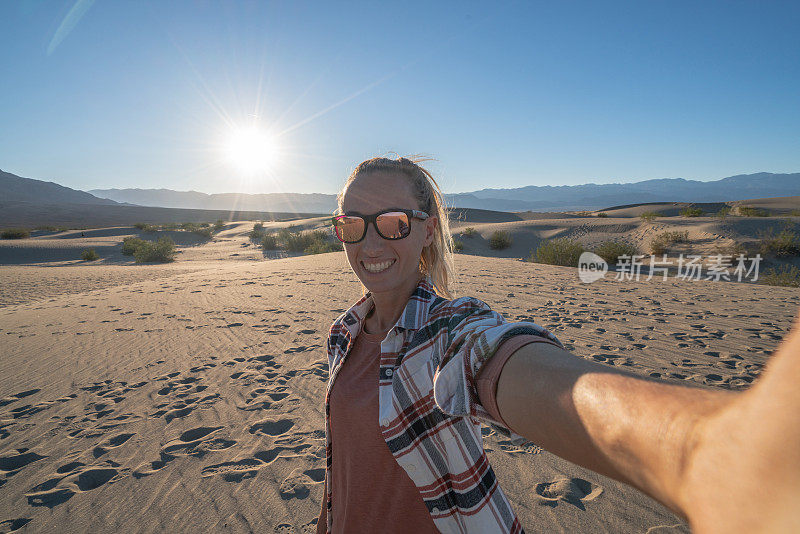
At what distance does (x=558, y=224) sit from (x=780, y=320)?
21544mm

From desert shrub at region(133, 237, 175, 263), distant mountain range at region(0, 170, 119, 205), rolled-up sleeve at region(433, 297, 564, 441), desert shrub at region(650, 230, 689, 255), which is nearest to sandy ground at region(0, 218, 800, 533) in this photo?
rolled-up sleeve at region(433, 297, 564, 441)

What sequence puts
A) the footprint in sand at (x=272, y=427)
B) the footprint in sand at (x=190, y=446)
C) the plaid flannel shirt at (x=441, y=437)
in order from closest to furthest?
1. the plaid flannel shirt at (x=441, y=437)
2. the footprint in sand at (x=190, y=446)
3. the footprint in sand at (x=272, y=427)

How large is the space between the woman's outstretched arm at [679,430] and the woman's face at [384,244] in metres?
0.85

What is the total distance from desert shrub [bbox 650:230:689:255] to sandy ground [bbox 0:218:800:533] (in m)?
9.26

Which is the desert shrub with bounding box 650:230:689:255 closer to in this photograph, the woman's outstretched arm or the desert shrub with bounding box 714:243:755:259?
the desert shrub with bounding box 714:243:755:259

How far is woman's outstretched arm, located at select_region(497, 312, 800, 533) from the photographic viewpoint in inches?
13.4

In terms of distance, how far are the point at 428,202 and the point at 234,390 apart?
3.38 metres

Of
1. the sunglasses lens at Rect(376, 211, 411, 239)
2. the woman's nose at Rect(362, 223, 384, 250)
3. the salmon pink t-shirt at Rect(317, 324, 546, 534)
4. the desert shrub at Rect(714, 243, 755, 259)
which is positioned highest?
the sunglasses lens at Rect(376, 211, 411, 239)

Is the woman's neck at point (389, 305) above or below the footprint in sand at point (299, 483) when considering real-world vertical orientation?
above

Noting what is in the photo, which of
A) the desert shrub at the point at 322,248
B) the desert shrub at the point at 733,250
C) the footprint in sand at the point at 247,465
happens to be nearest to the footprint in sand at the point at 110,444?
the footprint in sand at the point at 247,465

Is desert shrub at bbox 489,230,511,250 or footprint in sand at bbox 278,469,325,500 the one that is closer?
footprint in sand at bbox 278,469,325,500

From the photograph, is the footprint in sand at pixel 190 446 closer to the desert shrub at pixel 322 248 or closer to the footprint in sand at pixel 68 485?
the footprint in sand at pixel 68 485

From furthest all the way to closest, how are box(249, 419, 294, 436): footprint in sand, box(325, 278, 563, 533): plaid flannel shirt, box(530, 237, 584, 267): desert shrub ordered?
box(530, 237, 584, 267): desert shrub, box(249, 419, 294, 436): footprint in sand, box(325, 278, 563, 533): plaid flannel shirt

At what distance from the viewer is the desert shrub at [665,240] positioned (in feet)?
57.5
